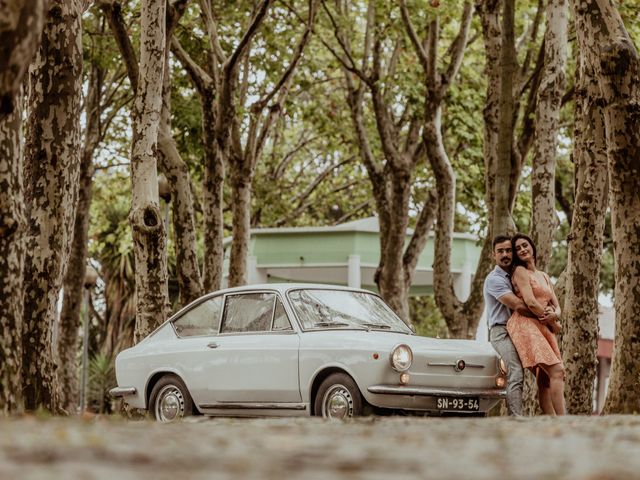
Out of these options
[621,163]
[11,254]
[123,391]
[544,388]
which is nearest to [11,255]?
[11,254]

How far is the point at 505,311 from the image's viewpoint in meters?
11.7

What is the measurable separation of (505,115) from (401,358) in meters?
7.03

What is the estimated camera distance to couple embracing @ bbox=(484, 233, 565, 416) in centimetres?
1137

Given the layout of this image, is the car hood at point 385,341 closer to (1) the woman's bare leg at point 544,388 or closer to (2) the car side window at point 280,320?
(2) the car side window at point 280,320

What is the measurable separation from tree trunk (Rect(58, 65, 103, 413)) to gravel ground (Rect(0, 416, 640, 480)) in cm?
1661

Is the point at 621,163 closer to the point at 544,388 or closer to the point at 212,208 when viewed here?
the point at 544,388

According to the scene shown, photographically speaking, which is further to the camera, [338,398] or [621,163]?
[621,163]

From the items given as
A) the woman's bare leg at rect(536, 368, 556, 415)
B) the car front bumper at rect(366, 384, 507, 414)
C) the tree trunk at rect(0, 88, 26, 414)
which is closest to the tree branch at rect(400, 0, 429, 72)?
the woman's bare leg at rect(536, 368, 556, 415)

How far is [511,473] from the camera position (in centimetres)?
477

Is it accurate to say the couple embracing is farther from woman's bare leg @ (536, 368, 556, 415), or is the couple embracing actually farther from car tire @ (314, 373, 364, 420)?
car tire @ (314, 373, 364, 420)

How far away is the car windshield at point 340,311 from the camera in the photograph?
38.2 feet

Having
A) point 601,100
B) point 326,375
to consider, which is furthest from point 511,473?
point 601,100

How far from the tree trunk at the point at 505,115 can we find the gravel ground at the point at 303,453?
9951 mm

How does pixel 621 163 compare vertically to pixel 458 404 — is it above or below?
above
